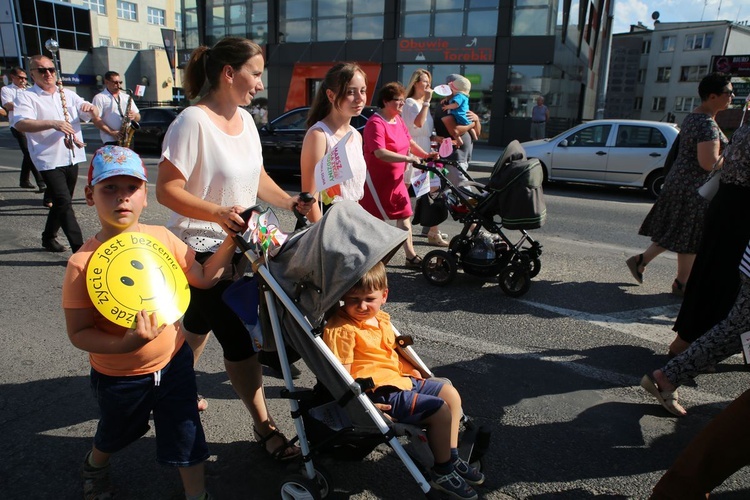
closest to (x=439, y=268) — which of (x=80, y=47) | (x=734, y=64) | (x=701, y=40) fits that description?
(x=734, y=64)

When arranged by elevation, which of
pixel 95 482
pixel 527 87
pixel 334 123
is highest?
pixel 527 87

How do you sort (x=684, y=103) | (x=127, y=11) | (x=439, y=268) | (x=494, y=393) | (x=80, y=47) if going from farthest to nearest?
1. (x=127, y=11)
2. (x=684, y=103)
3. (x=80, y=47)
4. (x=439, y=268)
5. (x=494, y=393)

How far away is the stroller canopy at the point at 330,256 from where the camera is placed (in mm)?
2229

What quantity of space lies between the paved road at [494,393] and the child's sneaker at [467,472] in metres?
0.22

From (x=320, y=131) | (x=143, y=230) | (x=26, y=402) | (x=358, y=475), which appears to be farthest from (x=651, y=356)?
(x=26, y=402)

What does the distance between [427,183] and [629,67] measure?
61.1 meters

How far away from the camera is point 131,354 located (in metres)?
2.09

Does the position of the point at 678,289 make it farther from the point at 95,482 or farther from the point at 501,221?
the point at 95,482

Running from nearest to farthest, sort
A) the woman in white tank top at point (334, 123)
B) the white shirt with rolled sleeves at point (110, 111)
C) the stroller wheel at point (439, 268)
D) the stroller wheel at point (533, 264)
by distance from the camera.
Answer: the woman in white tank top at point (334, 123), the stroller wheel at point (533, 264), the stroller wheel at point (439, 268), the white shirt with rolled sleeves at point (110, 111)

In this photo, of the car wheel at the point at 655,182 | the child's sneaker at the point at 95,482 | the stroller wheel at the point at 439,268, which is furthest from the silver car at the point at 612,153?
the child's sneaker at the point at 95,482

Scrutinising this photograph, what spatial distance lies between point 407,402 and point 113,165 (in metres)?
1.50

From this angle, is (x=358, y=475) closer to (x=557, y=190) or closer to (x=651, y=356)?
(x=651, y=356)

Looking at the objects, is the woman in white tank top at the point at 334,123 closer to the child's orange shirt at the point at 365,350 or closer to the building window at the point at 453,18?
the child's orange shirt at the point at 365,350

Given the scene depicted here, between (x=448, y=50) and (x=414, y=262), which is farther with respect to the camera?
(x=448, y=50)
